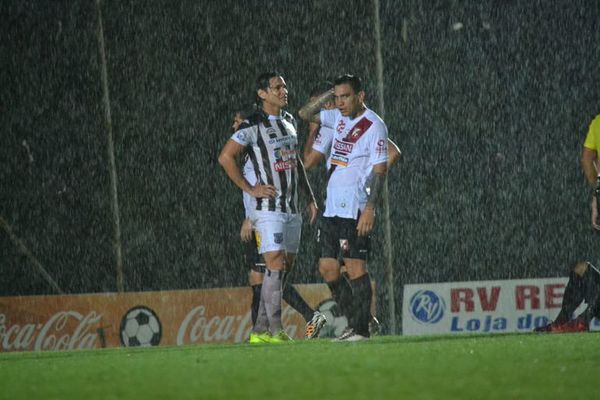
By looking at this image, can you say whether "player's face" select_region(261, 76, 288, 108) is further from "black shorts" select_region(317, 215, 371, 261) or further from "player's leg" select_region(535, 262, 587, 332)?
"player's leg" select_region(535, 262, 587, 332)

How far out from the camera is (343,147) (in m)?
8.25

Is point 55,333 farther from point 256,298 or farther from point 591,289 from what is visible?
point 591,289

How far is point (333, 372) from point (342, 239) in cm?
A: 273

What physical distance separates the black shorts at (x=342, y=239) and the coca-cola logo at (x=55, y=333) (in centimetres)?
375

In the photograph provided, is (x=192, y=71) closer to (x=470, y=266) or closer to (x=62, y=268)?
(x=62, y=268)

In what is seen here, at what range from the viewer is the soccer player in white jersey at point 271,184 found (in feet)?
27.8

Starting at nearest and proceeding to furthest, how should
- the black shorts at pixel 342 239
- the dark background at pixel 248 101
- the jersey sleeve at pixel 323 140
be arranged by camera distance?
the black shorts at pixel 342 239, the jersey sleeve at pixel 323 140, the dark background at pixel 248 101

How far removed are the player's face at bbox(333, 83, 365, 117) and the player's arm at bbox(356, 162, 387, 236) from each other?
1.33ft

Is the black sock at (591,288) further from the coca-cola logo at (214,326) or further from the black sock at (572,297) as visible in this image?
the coca-cola logo at (214,326)

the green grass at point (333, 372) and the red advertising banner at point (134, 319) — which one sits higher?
the green grass at point (333, 372)

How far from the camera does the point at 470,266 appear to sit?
12.4 meters

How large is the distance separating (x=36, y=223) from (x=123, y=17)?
7.55ft

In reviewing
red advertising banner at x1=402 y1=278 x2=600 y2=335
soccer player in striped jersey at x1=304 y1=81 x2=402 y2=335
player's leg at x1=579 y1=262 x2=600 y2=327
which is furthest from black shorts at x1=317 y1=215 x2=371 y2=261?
red advertising banner at x1=402 y1=278 x2=600 y2=335

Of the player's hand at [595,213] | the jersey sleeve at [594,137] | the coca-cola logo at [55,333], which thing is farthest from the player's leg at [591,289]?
the coca-cola logo at [55,333]
